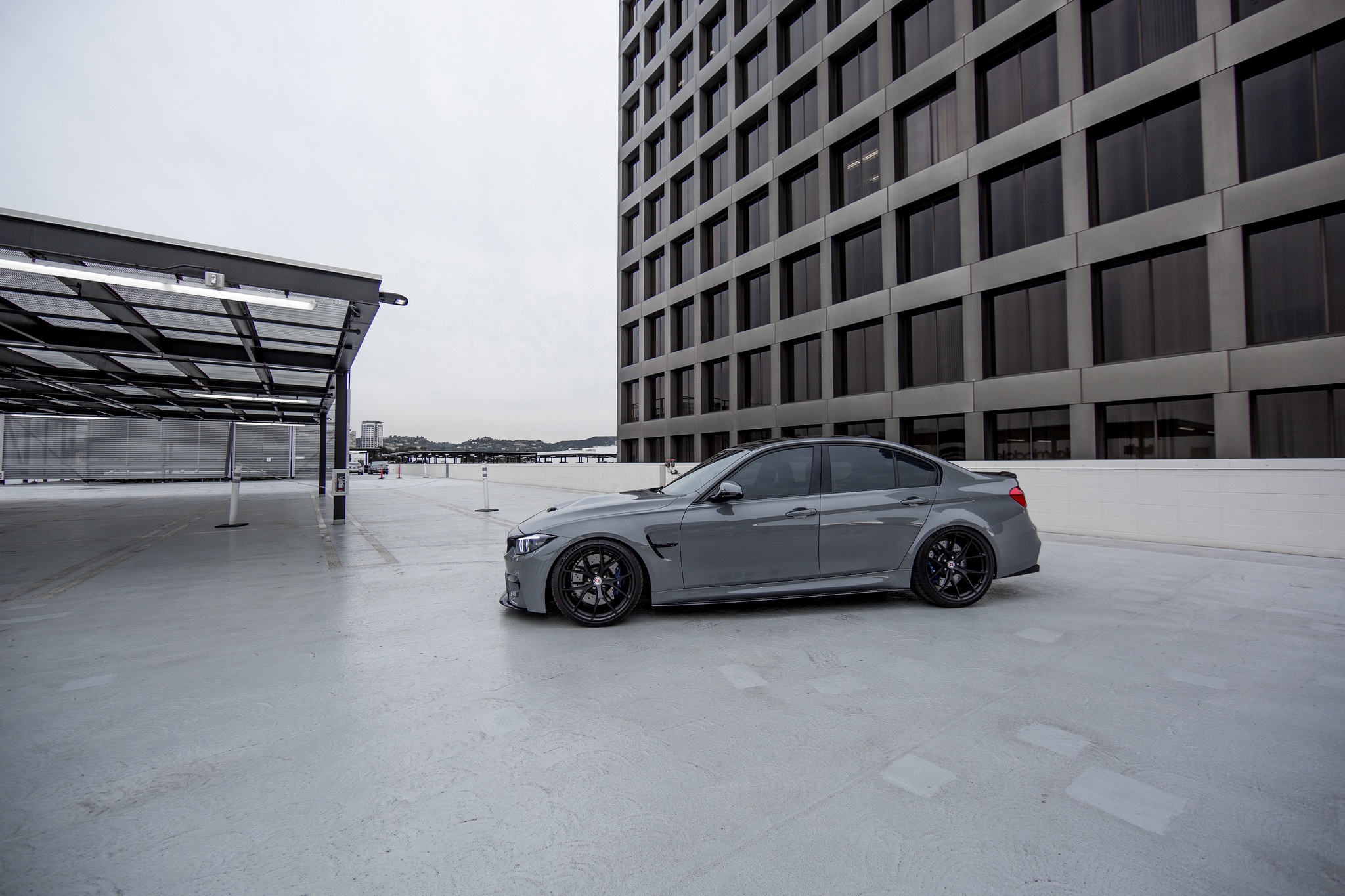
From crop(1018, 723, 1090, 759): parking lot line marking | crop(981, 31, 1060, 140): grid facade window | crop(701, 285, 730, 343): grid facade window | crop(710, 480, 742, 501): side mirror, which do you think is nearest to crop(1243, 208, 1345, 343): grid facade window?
crop(981, 31, 1060, 140): grid facade window

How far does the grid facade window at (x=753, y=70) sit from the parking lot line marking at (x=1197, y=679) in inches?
956

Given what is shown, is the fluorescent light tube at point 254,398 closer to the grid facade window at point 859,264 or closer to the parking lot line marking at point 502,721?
the grid facade window at point 859,264

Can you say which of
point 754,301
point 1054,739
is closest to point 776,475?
point 1054,739

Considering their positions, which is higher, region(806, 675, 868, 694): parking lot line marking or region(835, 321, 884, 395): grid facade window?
region(835, 321, 884, 395): grid facade window

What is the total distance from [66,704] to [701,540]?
3.87 m

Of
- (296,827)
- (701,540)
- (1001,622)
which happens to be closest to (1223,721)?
(1001,622)

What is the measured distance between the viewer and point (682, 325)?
89.3 feet

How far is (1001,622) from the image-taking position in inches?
182

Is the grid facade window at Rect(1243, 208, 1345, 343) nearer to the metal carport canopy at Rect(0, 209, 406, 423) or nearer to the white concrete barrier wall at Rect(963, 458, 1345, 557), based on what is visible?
the white concrete barrier wall at Rect(963, 458, 1345, 557)

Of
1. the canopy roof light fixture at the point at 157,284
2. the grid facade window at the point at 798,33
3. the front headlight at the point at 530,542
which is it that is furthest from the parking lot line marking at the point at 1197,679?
the grid facade window at the point at 798,33

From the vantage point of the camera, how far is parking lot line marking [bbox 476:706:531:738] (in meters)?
2.81

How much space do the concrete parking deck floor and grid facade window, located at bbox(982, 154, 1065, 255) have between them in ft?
36.0

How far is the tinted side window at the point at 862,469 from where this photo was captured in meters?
5.05

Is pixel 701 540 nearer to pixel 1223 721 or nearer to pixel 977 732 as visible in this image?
pixel 977 732
